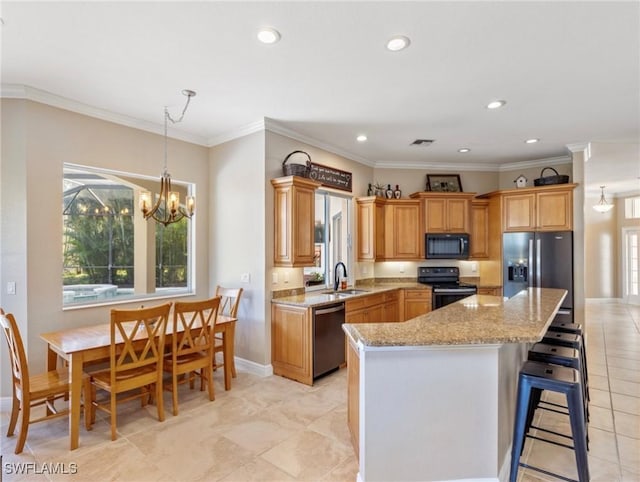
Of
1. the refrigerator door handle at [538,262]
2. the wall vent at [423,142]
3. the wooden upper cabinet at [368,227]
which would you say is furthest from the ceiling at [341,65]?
the refrigerator door handle at [538,262]

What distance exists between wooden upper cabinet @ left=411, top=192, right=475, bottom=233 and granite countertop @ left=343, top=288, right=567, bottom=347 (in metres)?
2.91

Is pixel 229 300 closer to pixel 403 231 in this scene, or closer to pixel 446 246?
pixel 403 231

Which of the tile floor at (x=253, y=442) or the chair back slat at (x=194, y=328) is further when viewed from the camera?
the chair back slat at (x=194, y=328)

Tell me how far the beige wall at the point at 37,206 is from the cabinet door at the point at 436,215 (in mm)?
4661

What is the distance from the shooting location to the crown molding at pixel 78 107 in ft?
10.5

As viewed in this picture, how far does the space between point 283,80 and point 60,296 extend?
3018 millimetres

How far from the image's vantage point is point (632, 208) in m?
9.43

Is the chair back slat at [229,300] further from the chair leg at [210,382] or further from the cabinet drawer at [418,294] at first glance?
the cabinet drawer at [418,294]

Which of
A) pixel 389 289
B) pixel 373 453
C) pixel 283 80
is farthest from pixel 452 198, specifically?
pixel 373 453

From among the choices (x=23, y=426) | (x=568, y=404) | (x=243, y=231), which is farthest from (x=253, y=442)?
(x=243, y=231)

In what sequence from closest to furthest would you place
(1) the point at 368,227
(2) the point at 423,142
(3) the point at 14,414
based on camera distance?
(3) the point at 14,414 < (2) the point at 423,142 < (1) the point at 368,227

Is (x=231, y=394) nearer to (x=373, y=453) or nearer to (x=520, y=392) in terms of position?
(x=373, y=453)

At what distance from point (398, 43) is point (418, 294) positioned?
3.88 m

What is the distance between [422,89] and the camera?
3.25 m
